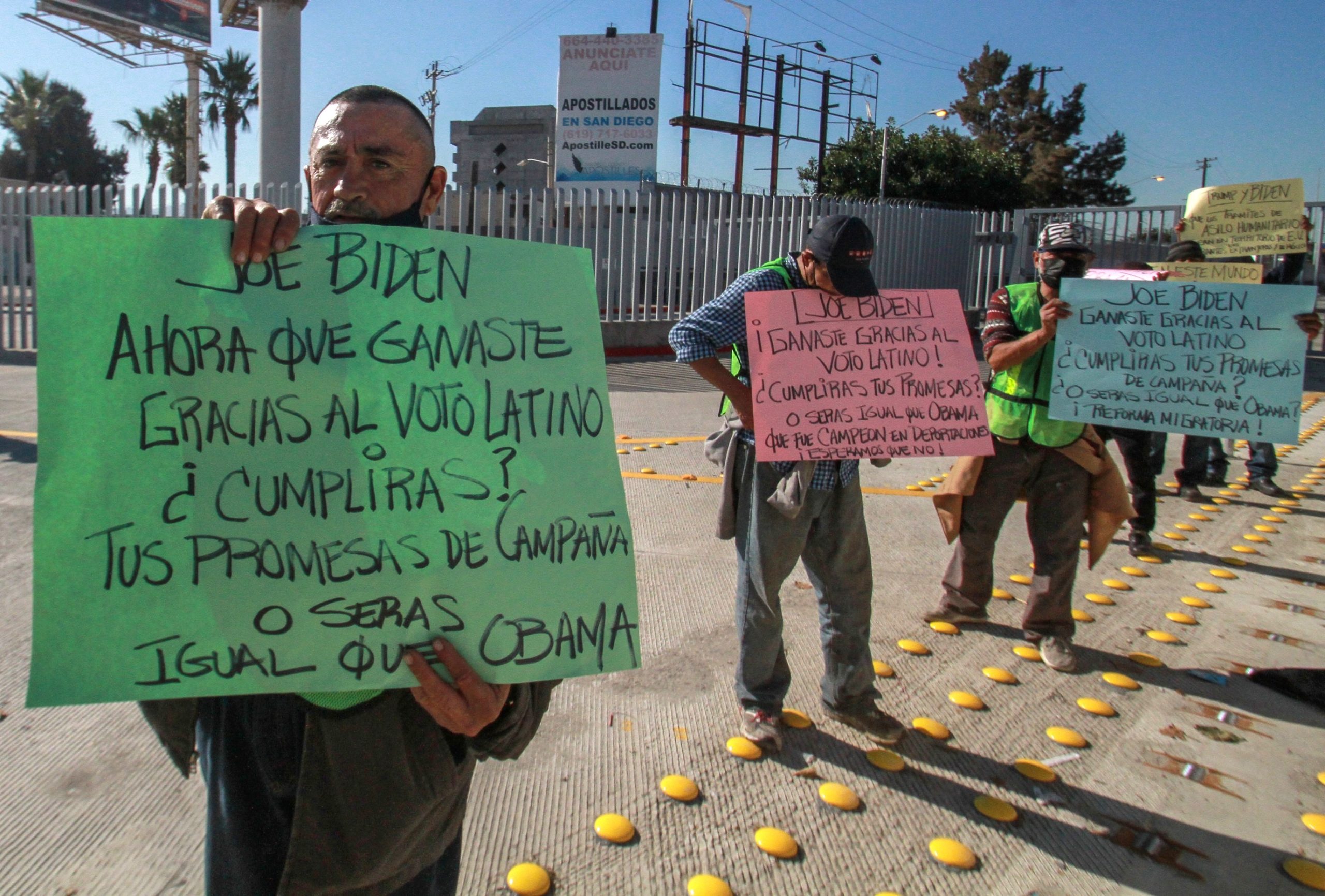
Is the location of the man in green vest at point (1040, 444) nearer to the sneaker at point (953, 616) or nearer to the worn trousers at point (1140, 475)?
the sneaker at point (953, 616)

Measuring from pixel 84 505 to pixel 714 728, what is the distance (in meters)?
2.25

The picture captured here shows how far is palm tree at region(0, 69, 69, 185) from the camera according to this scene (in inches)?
1954

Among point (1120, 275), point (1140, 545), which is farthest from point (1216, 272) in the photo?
point (1140, 545)

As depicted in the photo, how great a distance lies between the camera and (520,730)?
1.35 meters

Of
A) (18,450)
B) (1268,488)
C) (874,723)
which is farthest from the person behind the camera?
(1268,488)

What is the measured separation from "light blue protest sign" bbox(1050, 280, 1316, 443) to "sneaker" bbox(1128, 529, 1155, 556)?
1727 mm

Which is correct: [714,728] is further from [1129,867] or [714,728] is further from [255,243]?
[255,243]

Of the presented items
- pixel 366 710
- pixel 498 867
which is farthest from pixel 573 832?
pixel 366 710

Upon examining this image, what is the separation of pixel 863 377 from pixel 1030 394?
3.99 ft

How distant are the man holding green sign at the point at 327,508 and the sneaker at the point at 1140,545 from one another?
4713 millimetres

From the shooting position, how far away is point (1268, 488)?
6.79 metres

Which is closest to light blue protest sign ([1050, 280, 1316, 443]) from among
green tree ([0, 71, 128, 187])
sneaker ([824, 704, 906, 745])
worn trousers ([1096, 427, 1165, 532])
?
sneaker ([824, 704, 906, 745])

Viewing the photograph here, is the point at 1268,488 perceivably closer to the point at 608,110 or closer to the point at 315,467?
the point at 315,467

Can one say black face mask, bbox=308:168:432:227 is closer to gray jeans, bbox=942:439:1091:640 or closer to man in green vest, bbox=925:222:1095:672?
man in green vest, bbox=925:222:1095:672
